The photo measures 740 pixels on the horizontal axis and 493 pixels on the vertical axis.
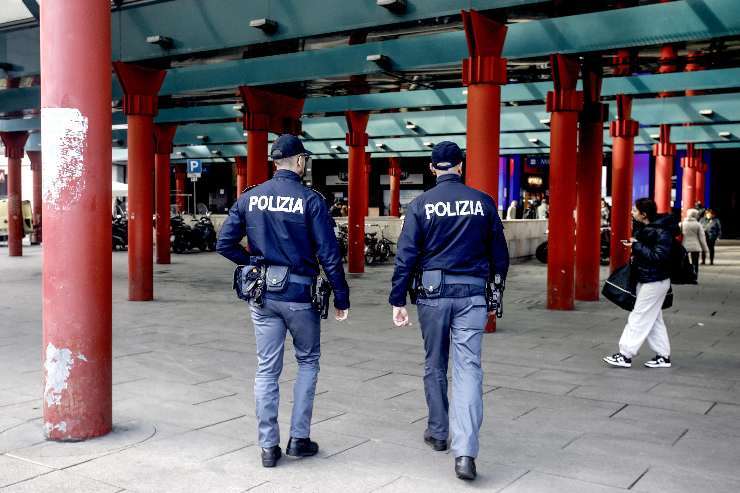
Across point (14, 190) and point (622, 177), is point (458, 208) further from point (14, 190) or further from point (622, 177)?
point (14, 190)

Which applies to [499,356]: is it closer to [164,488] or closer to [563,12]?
[164,488]

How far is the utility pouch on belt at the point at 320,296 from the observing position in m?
4.34

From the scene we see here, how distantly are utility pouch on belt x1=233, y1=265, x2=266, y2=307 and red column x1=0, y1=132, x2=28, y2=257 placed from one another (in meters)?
20.2

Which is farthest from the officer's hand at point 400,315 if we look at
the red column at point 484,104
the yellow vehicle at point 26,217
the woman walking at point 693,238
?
the yellow vehicle at point 26,217

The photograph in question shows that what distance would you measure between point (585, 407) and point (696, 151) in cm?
2831

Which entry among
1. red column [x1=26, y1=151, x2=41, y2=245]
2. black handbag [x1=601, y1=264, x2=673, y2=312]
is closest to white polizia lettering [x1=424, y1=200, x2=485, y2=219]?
black handbag [x1=601, y1=264, x2=673, y2=312]

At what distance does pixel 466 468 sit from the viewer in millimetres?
4102

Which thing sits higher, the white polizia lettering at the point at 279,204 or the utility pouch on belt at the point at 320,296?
the white polizia lettering at the point at 279,204

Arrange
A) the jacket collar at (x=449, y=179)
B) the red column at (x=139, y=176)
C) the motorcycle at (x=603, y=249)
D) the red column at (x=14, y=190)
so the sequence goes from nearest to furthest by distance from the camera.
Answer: the jacket collar at (x=449, y=179) < the red column at (x=139, y=176) < the motorcycle at (x=603, y=249) < the red column at (x=14, y=190)

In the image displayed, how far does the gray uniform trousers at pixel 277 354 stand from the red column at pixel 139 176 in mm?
8734

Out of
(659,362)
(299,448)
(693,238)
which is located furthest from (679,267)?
(693,238)

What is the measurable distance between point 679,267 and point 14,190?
20403 mm

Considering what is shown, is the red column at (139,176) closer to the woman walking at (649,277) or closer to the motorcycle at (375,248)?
the woman walking at (649,277)

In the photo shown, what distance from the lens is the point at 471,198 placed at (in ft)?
14.5
